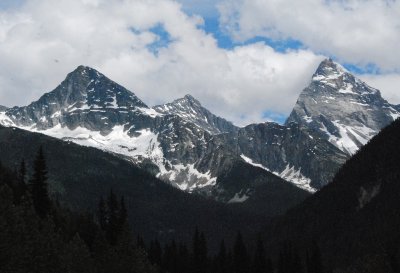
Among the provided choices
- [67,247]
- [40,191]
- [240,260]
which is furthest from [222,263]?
[67,247]

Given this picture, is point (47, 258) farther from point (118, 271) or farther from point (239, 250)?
point (239, 250)

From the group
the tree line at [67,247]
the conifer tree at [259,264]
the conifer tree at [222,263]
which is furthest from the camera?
the conifer tree at [222,263]

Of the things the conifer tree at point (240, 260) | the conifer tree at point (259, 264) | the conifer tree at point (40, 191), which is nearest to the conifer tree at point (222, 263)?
the conifer tree at point (240, 260)

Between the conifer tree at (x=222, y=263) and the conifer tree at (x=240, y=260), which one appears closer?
the conifer tree at (x=240, y=260)

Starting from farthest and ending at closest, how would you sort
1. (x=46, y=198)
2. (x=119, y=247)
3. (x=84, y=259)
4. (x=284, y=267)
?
(x=284, y=267)
(x=46, y=198)
(x=119, y=247)
(x=84, y=259)

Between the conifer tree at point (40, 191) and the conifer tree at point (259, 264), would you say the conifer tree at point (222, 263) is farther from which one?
the conifer tree at point (40, 191)

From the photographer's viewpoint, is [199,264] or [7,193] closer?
[7,193]

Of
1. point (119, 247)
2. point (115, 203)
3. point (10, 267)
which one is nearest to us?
point (10, 267)

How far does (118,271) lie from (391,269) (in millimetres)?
95845

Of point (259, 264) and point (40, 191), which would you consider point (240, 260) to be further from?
point (40, 191)

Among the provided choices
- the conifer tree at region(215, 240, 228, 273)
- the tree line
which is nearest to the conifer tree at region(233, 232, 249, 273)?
the tree line

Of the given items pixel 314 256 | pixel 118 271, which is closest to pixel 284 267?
pixel 314 256

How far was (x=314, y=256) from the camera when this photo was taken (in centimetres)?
18100

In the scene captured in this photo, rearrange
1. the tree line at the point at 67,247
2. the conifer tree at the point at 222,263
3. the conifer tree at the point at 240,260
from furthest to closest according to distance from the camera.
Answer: the conifer tree at the point at 222,263, the conifer tree at the point at 240,260, the tree line at the point at 67,247
